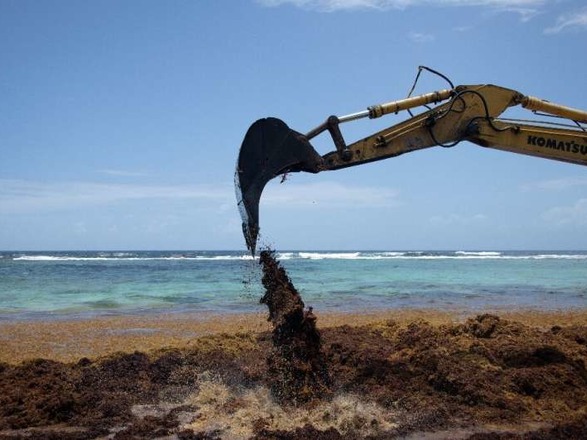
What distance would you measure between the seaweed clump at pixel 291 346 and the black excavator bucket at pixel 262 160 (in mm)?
631

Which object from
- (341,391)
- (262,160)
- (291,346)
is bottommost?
(341,391)

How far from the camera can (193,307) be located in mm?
20266

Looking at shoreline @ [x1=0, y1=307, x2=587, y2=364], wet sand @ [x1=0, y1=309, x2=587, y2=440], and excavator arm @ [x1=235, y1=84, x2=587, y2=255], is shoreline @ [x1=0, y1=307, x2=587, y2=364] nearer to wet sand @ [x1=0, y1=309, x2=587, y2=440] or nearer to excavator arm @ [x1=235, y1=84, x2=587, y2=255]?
wet sand @ [x1=0, y1=309, x2=587, y2=440]

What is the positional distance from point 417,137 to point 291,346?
137 inches

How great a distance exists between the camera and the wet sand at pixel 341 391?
270 inches

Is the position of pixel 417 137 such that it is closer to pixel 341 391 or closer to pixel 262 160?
pixel 262 160

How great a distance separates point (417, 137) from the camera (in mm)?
8672

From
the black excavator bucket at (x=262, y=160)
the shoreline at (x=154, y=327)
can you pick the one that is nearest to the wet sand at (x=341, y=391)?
the shoreline at (x=154, y=327)

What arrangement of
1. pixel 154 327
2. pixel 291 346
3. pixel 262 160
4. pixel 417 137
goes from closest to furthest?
pixel 262 160 → pixel 291 346 → pixel 417 137 → pixel 154 327

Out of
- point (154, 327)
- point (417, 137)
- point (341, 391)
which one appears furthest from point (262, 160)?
point (154, 327)

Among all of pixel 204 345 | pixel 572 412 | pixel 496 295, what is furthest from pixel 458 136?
pixel 496 295

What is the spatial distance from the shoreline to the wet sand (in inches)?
32.7

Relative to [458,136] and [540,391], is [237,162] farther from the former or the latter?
[540,391]

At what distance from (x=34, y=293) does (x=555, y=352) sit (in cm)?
2253
